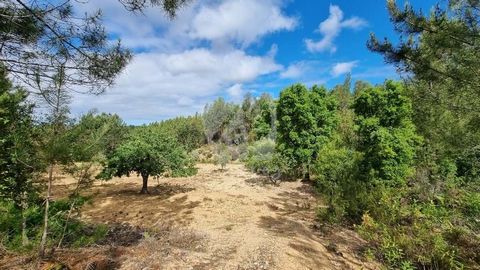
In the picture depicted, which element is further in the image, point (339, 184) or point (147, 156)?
point (147, 156)

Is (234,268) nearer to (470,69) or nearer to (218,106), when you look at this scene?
(470,69)

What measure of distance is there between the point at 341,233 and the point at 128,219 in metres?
6.04

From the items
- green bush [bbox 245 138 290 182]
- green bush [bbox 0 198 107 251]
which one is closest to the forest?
green bush [bbox 0 198 107 251]

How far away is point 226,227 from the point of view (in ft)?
26.7

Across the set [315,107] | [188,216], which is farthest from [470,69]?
[315,107]

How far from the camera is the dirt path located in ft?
16.7

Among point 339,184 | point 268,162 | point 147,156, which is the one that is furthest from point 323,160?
point 268,162

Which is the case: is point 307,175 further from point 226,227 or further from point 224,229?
point 224,229

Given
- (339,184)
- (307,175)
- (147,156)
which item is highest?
(147,156)

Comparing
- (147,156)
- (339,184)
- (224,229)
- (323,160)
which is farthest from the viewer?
(147,156)

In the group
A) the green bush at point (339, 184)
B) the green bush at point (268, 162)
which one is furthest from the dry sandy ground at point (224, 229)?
the green bush at point (268, 162)

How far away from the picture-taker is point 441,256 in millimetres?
4621

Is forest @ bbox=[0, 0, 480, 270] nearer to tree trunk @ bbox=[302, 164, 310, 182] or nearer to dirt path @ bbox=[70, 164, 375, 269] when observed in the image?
dirt path @ bbox=[70, 164, 375, 269]

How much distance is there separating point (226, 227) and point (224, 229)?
259mm
